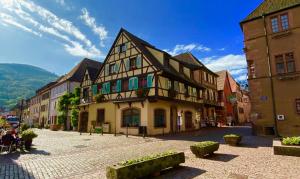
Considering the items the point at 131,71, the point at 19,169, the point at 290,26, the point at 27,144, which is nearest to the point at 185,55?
the point at 131,71

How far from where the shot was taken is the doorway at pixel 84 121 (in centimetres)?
2686

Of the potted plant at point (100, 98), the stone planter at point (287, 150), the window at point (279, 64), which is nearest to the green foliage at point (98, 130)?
the potted plant at point (100, 98)

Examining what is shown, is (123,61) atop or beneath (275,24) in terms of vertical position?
beneath

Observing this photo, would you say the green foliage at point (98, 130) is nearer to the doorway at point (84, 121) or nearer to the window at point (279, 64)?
the doorway at point (84, 121)

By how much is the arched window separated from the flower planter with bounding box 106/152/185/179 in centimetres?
1339

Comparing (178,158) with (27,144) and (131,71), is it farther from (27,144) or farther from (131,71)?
(131,71)

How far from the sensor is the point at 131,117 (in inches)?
821

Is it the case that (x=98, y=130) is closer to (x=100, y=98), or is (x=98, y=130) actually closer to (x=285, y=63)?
(x=100, y=98)

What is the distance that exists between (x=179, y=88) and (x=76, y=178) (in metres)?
18.3

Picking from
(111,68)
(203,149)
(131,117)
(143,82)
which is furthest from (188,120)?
(203,149)

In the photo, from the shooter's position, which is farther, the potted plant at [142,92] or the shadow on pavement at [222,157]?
the potted plant at [142,92]

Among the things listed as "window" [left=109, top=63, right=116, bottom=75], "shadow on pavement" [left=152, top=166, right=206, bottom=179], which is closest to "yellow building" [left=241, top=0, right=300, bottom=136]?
"shadow on pavement" [left=152, top=166, right=206, bottom=179]

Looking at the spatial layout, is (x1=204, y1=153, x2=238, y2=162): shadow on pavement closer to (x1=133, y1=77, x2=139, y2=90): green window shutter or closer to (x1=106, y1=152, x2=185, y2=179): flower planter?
(x1=106, y1=152, x2=185, y2=179): flower planter

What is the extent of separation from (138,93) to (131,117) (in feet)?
9.70
